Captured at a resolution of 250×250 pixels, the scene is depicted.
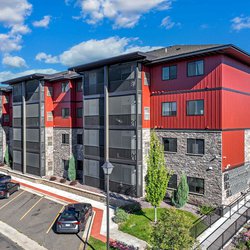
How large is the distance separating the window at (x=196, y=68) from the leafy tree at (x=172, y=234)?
1321 cm

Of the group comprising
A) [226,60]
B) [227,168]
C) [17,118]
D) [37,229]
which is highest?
[226,60]

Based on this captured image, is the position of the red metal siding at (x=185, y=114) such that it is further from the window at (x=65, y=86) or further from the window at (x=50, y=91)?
the window at (x=50, y=91)

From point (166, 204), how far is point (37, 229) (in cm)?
1078

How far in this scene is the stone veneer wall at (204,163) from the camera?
2025 cm

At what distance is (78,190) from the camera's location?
25641 mm

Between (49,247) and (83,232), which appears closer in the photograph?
(49,247)

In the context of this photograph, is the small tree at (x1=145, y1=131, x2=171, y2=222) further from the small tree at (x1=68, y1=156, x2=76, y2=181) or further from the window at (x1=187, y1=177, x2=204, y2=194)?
the small tree at (x1=68, y1=156, x2=76, y2=181)

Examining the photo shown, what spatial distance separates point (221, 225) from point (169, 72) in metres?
13.3

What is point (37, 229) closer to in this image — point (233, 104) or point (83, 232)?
point (83, 232)

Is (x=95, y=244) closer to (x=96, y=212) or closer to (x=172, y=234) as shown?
(x=96, y=212)

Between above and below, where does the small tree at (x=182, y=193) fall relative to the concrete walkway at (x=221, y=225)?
above

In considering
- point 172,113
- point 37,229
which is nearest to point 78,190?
point 37,229

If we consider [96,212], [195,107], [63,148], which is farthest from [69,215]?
[63,148]

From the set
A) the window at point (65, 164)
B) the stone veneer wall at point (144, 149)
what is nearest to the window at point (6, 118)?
the window at point (65, 164)
